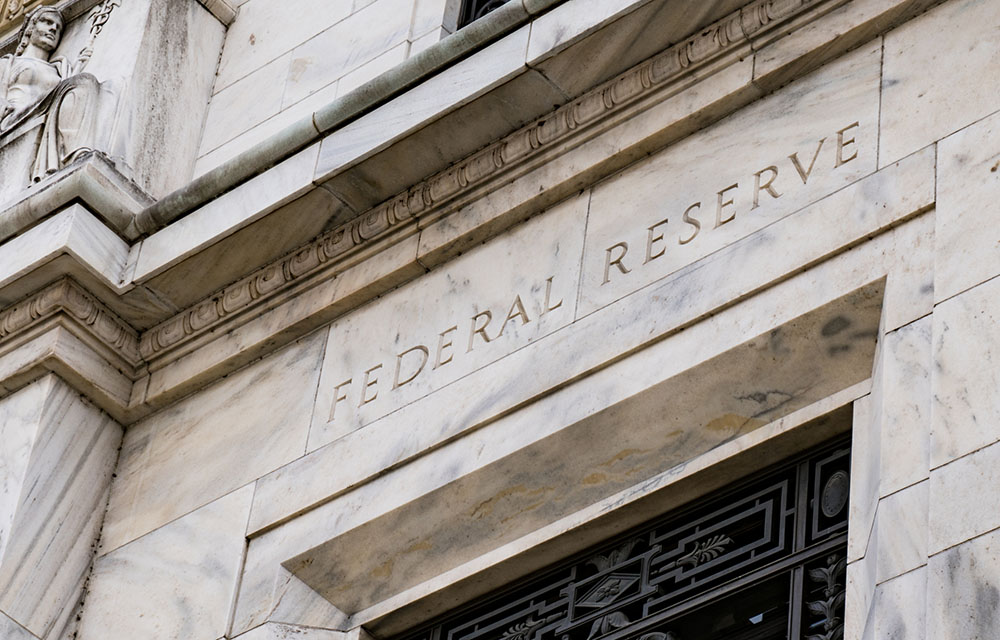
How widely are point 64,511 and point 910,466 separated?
14.8ft

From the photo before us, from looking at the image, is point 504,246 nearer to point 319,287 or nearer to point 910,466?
point 319,287

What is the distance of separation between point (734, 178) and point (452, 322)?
150cm

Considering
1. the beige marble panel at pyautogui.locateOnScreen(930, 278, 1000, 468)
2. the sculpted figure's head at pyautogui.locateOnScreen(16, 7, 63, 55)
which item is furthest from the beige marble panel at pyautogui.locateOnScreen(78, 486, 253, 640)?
the sculpted figure's head at pyautogui.locateOnScreen(16, 7, 63, 55)

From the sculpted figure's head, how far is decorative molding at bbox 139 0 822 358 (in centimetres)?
290

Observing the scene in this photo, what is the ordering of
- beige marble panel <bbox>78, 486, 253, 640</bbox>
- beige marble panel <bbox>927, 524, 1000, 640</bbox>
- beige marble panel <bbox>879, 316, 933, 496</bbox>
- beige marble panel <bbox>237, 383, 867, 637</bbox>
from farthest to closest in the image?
1. beige marble panel <bbox>78, 486, 253, 640</bbox>
2. beige marble panel <bbox>237, 383, 867, 637</bbox>
3. beige marble panel <bbox>879, 316, 933, 496</bbox>
4. beige marble panel <bbox>927, 524, 1000, 640</bbox>

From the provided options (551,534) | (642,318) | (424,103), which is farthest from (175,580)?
(642,318)

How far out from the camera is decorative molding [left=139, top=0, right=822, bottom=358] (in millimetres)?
9734

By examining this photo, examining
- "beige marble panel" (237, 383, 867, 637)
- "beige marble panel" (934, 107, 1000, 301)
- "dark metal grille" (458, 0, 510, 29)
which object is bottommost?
"beige marble panel" (237, 383, 867, 637)

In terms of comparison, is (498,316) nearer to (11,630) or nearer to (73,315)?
(73,315)

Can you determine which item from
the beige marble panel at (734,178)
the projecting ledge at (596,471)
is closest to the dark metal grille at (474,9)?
the beige marble panel at (734,178)

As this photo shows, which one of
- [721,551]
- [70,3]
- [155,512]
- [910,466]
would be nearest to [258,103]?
[70,3]

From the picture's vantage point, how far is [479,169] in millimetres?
10367

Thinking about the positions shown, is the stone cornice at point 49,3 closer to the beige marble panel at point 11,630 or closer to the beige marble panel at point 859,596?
the beige marble panel at point 11,630

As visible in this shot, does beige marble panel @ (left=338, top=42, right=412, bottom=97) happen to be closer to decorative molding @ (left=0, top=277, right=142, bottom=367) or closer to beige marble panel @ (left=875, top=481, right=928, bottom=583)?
decorative molding @ (left=0, top=277, right=142, bottom=367)
